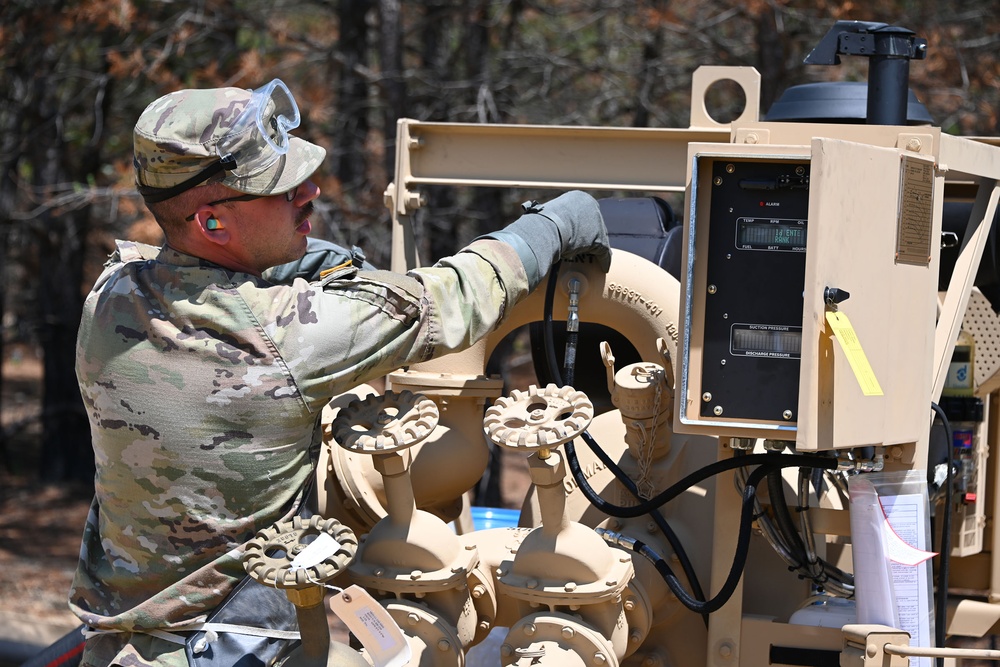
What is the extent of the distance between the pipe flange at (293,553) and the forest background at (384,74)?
15.5ft

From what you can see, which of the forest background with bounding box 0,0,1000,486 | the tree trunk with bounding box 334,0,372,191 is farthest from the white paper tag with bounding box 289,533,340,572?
the tree trunk with bounding box 334,0,372,191

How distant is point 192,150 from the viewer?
2438mm

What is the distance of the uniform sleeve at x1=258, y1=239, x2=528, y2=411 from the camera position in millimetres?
2451

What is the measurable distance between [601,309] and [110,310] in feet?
4.19

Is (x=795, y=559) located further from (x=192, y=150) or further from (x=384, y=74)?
(x=384, y=74)

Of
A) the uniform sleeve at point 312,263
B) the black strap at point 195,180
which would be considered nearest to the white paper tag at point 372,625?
the black strap at point 195,180

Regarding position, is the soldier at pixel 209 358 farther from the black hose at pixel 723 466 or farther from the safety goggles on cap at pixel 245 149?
the black hose at pixel 723 466

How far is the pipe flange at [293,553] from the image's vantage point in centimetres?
232

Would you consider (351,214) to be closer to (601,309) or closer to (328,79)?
(328,79)

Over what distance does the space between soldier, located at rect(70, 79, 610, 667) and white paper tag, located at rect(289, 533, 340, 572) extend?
181 mm

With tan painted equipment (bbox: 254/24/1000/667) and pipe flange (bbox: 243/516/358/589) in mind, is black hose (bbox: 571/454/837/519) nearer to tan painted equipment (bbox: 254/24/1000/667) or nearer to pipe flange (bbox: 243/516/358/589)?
tan painted equipment (bbox: 254/24/1000/667)

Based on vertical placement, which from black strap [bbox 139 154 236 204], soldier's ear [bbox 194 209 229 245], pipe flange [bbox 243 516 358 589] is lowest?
pipe flange [bbox 243 516 358 589]

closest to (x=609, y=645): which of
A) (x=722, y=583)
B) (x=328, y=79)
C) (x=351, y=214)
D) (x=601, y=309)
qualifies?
(x=722, y=583)

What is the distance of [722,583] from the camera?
2.84 meters
